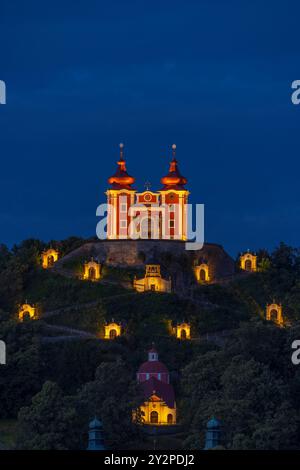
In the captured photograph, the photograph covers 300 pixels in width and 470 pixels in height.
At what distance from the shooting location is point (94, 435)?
436 ft

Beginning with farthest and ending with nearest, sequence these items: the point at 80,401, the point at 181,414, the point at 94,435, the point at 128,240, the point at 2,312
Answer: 1. the point at 128,240
2. the point at 2,312
3. the point at 181,414
4. the point at 80,401
5. the point at 94,435

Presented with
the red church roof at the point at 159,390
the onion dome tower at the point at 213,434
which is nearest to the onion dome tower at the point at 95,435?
the onion dome tower at the point at 213,434

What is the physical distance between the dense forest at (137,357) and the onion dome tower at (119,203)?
3.50 meters

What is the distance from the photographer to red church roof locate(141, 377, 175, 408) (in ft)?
511

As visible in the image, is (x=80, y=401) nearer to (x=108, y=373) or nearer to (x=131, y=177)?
(x=108, y=373)

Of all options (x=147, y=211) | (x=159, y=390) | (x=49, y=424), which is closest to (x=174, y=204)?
(x=147, y=211)

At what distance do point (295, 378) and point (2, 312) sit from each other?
2875 centimetres

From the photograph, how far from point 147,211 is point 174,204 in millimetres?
2292

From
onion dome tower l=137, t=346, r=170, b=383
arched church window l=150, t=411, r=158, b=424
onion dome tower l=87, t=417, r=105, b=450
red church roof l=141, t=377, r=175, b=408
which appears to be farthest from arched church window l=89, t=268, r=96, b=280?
onion dome tower l=87, t=417, r=105, b=450

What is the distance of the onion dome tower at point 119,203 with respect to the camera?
18212 cm

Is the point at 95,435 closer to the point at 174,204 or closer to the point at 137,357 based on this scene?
the point at 137,357

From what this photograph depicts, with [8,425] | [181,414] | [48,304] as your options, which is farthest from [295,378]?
[48,304]

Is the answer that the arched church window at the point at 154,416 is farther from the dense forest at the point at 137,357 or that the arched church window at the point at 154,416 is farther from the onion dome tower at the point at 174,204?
the onion dome tower at the point at 174,204

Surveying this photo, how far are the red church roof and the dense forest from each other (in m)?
1.16
